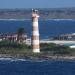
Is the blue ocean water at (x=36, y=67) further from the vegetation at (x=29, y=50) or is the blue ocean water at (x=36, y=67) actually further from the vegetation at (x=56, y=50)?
the vegetation at (x=56, y=50)

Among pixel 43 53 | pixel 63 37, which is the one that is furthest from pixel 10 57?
pixel 63 37

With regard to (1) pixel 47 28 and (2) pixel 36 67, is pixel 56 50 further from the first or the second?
(1) pixel 47 28

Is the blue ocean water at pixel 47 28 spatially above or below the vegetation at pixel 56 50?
above

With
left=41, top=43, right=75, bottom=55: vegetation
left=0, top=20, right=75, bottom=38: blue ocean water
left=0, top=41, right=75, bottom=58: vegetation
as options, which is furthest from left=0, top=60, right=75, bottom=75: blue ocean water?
left=0, top=20, right=75, bottom=38: blue ocean water

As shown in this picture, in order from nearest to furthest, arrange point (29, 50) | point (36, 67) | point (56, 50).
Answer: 1. point (36, 67)
2. point (29, 50)
3. point (56, 50)

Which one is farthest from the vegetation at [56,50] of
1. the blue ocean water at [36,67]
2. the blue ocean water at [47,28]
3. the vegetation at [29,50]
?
the blue ocean water at [47,28]

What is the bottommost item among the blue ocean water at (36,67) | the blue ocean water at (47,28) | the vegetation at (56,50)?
the blue ocean water at (36,67)

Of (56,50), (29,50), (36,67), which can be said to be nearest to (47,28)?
(56,50)

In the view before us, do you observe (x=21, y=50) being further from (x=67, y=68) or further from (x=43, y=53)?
(x=67, y=68)
